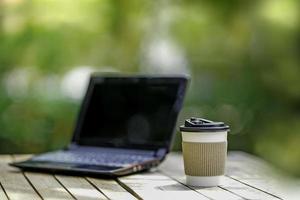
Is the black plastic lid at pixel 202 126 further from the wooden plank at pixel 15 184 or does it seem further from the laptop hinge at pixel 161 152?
the wooden plank at pixel 15 184

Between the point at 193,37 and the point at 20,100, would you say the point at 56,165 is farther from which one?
the point at 193,37

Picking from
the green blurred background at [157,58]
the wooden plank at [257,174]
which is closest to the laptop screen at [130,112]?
the wooden plank at [257,174]

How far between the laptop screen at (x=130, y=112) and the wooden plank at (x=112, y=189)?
301 mm

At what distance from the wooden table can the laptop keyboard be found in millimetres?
64

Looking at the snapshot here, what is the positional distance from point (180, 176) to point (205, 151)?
0.71ft

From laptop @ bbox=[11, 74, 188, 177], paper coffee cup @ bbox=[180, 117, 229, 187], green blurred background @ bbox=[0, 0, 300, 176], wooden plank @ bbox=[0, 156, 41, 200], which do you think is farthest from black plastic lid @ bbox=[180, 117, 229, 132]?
green blurred background @ bbox=[0, 0, 300, 176]

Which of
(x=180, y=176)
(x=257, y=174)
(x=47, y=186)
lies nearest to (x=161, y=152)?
(x=180, y=176)

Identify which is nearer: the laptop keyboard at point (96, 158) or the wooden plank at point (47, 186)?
the wooden plank at point (47, 186)

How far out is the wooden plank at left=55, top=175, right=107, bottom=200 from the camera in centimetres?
147

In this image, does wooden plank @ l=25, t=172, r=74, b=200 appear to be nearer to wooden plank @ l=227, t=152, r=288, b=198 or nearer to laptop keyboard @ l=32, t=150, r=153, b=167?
laptop keyboard @ l=32, t=150, r=153, b=167

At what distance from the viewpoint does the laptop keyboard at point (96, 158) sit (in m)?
1.84

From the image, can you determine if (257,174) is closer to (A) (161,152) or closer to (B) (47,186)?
(A) (161,152)

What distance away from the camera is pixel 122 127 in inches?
81.0

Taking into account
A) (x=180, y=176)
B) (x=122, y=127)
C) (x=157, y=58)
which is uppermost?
(x=157, y=58)
